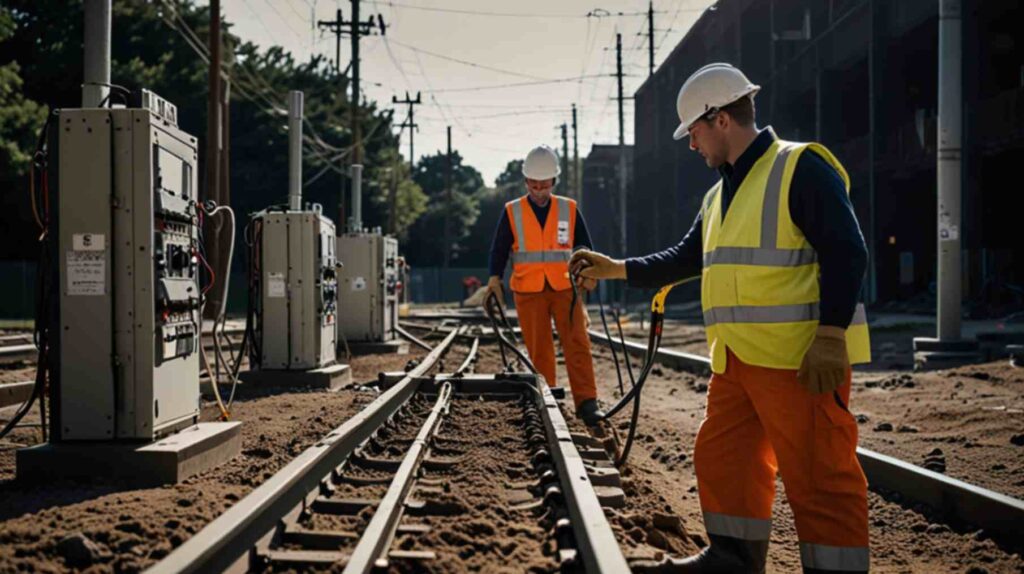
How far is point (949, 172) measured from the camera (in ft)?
41.2

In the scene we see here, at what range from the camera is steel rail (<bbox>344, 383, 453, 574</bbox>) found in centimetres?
360

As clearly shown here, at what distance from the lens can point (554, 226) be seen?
26.9 feet

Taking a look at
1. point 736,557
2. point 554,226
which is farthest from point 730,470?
point 554,226

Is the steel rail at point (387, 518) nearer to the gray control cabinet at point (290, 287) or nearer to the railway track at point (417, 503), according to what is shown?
the railway track at point (417, 503)

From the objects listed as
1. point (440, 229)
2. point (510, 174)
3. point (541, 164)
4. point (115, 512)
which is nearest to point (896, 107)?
point (541, 164)

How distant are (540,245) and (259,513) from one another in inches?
182

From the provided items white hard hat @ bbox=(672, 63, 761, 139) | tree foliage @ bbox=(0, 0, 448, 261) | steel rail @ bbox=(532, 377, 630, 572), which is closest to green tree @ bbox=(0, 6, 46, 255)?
tree foliage @ bbox=(0, 0, 448, 261)

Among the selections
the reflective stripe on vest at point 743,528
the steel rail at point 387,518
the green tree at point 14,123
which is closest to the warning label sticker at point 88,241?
the steel rail at point 387,518

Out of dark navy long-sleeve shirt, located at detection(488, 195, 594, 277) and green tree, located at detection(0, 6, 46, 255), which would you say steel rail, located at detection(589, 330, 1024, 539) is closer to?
dark navy long-sleeve shirt, located at detection(488, 195, 594, 277)

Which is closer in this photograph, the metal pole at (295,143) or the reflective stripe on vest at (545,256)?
the reflective stripe on vest at (545,256)

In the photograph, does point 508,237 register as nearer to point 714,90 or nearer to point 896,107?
point 714,90

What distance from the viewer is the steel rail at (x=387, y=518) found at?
11.8 feet

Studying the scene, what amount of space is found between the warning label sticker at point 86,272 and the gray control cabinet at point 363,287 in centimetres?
1110

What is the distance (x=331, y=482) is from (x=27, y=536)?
145cm
